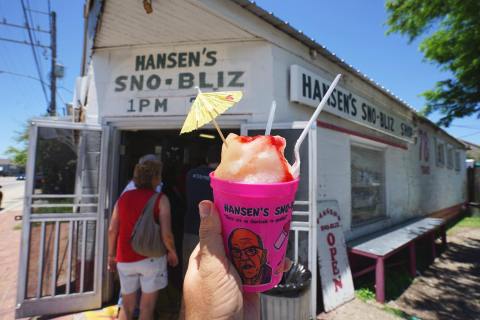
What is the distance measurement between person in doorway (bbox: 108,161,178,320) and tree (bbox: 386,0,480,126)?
684cm

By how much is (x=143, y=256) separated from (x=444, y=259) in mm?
7329

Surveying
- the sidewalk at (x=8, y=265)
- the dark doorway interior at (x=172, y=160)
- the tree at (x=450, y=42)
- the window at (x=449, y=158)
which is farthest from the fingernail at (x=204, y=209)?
the window at (x=449, y=158)

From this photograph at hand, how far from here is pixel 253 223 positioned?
86 cm

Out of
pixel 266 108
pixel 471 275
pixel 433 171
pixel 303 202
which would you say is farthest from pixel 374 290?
pixel 433 171

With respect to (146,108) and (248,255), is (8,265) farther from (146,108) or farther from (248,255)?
(248,255)

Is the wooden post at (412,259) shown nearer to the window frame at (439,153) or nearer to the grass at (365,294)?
the grass at (365,294)

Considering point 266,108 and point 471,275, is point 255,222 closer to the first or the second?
point 266,108

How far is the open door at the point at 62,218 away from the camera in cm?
319

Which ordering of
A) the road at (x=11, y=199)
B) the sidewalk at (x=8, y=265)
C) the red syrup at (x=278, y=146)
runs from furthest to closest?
1. the road at (x=11, y=199)
2. the sidewalk at (x=8, y=265)
3. the red syrup at (x=278, y=146)

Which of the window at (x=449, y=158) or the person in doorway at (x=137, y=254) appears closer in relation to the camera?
the person in doorway at (x=137, y=254)

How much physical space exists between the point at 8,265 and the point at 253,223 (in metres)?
6.25

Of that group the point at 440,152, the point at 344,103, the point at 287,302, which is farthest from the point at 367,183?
the point at 440,152

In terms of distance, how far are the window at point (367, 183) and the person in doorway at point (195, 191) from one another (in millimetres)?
3513

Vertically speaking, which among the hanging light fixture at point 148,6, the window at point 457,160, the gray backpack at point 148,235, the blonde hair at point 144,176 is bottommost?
the gray backpack at point 148,235
